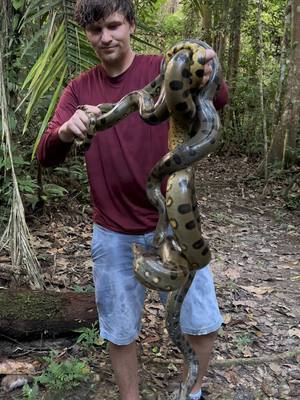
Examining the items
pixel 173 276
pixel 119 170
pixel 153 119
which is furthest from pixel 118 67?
pixel 173 276

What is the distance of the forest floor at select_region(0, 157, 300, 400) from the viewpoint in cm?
389

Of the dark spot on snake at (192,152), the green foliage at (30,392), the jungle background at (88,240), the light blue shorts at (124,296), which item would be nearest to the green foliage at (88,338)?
the jungle background at (88,240)

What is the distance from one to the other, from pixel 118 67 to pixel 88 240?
3.50 meters

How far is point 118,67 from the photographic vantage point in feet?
9.12

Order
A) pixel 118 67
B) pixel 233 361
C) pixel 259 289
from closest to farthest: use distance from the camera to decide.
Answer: pixel 118 67 < pixel 233 361 < pixel 259 289

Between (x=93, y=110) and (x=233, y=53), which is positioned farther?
(x=233, y=53)

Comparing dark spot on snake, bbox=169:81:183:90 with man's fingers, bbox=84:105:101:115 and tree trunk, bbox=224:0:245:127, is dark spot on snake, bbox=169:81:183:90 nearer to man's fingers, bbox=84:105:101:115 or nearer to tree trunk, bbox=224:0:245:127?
man's fingers, bbox=84:105:101:115

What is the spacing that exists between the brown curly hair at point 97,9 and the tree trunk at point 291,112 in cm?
788

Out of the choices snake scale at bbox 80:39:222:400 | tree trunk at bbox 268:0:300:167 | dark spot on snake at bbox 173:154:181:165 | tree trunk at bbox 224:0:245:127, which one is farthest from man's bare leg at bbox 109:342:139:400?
tree trunk at bbox 224:0:245:127

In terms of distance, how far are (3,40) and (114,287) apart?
3.23 meters

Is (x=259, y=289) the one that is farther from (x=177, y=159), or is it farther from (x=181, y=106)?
(x=181, y=106)

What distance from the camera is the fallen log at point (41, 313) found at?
3965 millimetres

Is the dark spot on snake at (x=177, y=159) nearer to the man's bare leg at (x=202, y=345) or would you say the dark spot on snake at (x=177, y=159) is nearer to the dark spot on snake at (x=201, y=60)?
the dark spot on snake at (x=201, y=60)

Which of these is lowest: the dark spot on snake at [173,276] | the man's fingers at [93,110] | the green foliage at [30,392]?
the green foliage at [30,392]
